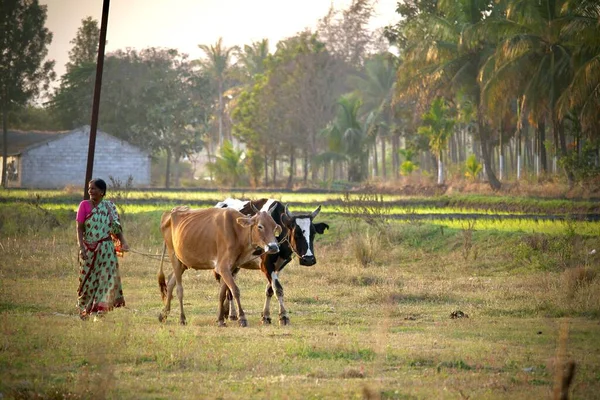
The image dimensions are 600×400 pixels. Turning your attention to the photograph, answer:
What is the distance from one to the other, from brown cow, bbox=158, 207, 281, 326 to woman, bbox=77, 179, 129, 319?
872 millimetres

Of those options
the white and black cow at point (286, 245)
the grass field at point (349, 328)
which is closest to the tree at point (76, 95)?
the grass field at point (349, 328)

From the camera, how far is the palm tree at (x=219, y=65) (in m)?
88.6

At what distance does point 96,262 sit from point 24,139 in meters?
48.9

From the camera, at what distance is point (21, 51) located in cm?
5931

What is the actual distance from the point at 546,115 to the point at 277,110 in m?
23.4

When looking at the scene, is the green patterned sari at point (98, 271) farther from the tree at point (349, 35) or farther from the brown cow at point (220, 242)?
the tree at point (349, 35)

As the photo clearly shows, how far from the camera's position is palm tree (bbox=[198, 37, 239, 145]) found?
8856 centimetres

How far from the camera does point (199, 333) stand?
11125 mm

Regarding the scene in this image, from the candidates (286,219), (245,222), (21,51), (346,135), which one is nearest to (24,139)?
(21,51)

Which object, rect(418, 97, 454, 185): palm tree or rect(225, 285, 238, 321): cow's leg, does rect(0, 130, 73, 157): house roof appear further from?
rect(225, 285, 238, 321): cow's leg

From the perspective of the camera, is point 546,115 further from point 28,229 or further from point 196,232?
point 196,232

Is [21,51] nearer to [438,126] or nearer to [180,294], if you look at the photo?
[438,126]

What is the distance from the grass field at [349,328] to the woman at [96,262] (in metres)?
0.23

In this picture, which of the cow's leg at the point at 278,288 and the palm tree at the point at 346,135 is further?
the palm tree at the point at 346,135
